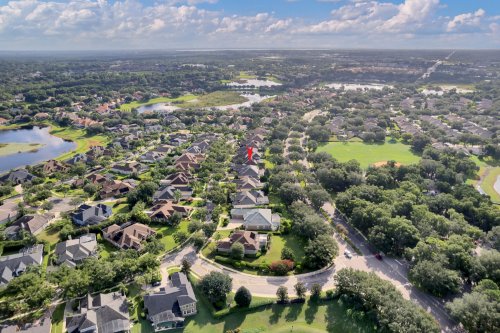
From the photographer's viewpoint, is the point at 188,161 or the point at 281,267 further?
the point at 188,161

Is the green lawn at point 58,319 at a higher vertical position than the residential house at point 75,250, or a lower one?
lower

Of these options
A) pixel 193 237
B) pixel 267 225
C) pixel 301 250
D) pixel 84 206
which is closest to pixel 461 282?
pixel 301 250

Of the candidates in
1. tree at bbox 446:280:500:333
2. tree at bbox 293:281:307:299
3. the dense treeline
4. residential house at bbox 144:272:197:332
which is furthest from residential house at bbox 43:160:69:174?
tree at bbox 446:280:500:333

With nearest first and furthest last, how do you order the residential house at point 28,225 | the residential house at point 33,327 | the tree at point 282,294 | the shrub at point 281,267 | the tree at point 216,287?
the residential house at point 33,327, the tree at point 216,287, the tree at point 282,294, the shrub at point 281,267, the residential house at point 28,225

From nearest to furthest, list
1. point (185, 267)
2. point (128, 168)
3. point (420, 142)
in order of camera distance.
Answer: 1. point (185, 267)
2. point (128, 168)
3. point (420, 142)

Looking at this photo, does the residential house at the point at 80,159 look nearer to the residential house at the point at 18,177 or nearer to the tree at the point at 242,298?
the residential house at the point at 18,177

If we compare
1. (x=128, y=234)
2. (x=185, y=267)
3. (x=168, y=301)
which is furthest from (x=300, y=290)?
(x=128, y=234)

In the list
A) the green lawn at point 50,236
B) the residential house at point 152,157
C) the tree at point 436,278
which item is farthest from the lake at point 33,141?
the tree at point 436,278

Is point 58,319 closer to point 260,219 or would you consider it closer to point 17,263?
point 17,263
